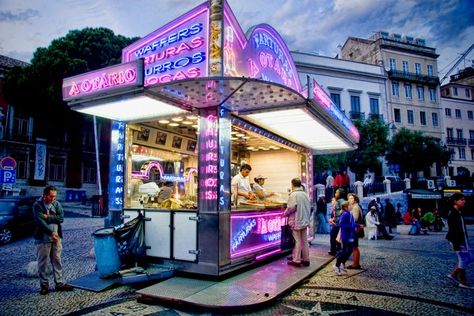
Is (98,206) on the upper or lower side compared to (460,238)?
upper

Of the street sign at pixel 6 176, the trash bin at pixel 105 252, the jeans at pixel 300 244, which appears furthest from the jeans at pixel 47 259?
the street sign at pixel 6 176

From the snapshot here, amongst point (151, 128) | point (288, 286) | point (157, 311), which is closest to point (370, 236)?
point (288, 286)

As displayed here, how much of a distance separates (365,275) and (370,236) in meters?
7.45

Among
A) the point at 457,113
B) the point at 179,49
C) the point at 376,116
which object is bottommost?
the point at 179,49

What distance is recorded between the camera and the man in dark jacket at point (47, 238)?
576 centimetres

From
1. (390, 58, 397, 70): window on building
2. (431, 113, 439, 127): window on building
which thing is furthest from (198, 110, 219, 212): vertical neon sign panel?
(431, 113, 439, 127): window on building

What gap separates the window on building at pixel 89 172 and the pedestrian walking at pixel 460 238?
31.5 meters

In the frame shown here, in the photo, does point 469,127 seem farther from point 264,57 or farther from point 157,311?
point 157,311

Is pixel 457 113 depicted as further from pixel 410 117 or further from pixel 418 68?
pixel 410 117

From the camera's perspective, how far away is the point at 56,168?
29812 millimetres

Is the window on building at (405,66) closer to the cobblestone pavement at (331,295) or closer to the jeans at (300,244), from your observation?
the cobblestone pavement at (331,295)

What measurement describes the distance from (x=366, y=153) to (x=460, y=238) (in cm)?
2395

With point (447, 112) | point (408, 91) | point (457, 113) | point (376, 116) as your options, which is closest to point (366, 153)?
point (376, 116)

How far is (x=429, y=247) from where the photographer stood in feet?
38.5
